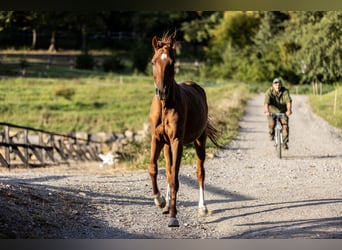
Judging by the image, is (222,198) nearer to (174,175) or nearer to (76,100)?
(174,175)

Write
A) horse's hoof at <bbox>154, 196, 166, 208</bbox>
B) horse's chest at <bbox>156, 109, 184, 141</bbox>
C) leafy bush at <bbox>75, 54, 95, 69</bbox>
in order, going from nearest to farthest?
horse's chest at <bbox>156, 109, 184, 141</bbox> → horse's hoof at <bbox>154, 196, 166, 208</bbox> → leafy bush at <bbox>75, 54, 95, 69</bbox>

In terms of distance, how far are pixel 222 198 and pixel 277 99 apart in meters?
1.55

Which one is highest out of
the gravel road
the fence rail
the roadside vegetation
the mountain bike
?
the mountain bike

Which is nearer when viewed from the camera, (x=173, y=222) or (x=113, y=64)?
(x=173, y=222)

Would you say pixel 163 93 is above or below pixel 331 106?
above

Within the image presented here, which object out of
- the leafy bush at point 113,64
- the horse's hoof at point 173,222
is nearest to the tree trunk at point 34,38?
the leafy bush at point 113,64

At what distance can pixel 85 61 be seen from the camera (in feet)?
41.1

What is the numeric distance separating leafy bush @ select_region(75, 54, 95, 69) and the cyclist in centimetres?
475

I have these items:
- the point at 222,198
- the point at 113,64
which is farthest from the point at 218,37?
the point at 222,198

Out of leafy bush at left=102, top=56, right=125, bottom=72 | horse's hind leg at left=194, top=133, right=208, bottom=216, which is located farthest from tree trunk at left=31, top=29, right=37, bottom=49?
horse's hind leg at left=194, top=133, right=208, bottom=216

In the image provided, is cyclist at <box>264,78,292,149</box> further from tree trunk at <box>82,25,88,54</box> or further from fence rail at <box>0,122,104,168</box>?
fence rail at <box>0,122,104,168</box>

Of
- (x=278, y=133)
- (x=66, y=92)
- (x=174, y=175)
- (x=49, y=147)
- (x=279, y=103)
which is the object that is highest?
(x=279, y=103)

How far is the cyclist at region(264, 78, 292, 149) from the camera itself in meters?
7.54

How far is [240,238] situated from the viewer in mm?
5613
